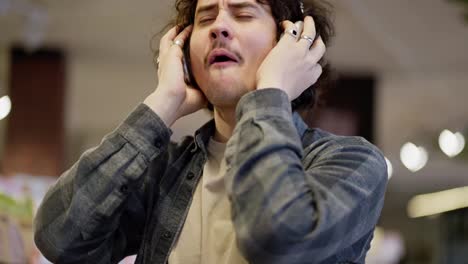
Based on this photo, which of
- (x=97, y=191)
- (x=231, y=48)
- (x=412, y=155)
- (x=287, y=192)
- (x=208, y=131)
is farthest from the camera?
(x=412, y=155)

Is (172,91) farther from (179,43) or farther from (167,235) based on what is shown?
(167,235)

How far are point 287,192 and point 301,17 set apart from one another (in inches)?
23.6

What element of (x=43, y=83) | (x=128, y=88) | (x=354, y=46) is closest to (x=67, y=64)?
(x=43, y=83)

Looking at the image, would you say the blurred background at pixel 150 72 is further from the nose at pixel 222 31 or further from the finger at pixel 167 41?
the nose at pixel 222 31

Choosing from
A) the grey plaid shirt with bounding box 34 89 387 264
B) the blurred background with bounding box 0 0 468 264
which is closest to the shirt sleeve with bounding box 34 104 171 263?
the grey plaid shirt with bounding box 34 89 387 264

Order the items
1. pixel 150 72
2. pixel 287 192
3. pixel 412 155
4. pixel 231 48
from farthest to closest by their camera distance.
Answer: pixel 412 155
pixel 150 72
pixel 231 48
pixel 287 192

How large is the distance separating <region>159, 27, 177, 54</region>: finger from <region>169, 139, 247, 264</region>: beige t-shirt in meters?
0.30

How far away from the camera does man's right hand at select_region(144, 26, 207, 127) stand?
1.65m

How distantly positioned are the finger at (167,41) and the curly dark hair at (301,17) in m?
0.02

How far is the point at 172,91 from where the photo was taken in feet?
5.55

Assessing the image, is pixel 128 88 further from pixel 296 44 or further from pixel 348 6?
pixel 296 44

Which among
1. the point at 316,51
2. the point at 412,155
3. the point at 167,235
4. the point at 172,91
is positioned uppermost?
the point at 316,51

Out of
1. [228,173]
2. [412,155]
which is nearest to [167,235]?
[228,173]

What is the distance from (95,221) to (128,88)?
26.9 feet
